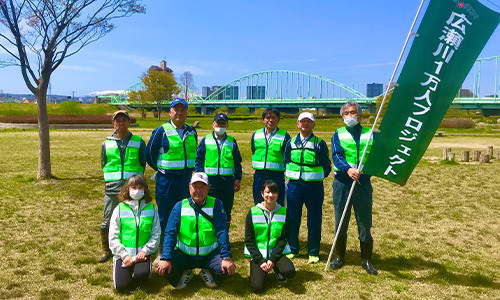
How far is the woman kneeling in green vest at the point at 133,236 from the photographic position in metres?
4.01

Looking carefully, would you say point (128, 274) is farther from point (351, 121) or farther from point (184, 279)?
point (351, 121)

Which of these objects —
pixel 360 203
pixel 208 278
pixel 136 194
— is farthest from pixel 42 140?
pixel 360 203

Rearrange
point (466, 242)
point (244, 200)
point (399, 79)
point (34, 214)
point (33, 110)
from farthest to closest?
1. point (33, 110)
2. point (244, 200)
3. point (34, 214)
4. point (466, 242)
5. point (399, 79)

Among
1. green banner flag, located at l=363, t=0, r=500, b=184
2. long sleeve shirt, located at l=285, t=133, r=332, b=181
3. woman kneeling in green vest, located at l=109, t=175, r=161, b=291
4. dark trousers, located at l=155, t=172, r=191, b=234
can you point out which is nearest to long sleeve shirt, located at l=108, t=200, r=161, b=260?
woman kneeling in green vest, located at l=109, t=175, r=161, b=291

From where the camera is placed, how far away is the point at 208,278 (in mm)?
4191

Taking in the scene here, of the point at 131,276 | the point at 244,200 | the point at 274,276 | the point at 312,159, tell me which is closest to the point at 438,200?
the point at 244,200

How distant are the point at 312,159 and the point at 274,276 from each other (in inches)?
63.5

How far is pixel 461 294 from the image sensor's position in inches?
163

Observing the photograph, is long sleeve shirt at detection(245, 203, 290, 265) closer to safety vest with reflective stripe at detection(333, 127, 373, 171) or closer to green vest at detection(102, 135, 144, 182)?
safety vest with reflective stripe at detection(333, 127, 373, 171)

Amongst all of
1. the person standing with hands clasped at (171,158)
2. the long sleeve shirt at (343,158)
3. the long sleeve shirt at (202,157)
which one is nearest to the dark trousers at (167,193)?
the person standing with hands clasped at (171,158)

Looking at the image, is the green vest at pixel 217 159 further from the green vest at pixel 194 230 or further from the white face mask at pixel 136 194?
the white face mask at pixel 136 194

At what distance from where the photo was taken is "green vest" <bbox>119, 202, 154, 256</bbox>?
410cm

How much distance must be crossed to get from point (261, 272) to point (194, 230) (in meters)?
0.92

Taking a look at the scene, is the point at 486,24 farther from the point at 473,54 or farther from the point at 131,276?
the point at 131,276
